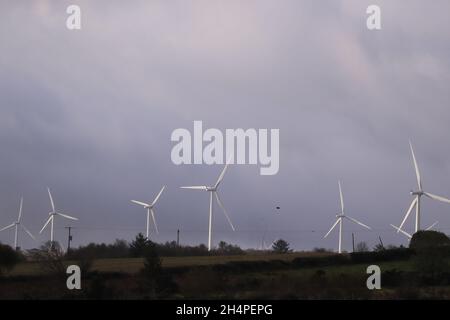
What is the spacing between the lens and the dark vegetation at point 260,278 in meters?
105

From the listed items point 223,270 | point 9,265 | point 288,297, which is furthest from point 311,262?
point 288,297

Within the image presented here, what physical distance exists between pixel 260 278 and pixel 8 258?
37.9 meters

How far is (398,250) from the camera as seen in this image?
159 meters

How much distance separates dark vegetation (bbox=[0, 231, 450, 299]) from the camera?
105 meters

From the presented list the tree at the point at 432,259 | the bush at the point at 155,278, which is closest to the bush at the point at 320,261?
the tree at the point at 432,259

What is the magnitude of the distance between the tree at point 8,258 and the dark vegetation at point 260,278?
7.1 inches

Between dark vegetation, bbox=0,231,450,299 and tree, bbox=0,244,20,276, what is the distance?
0.18 metres

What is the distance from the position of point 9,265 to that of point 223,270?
99.4ft

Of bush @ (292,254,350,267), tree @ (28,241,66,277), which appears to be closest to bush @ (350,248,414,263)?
bush @ (292,254,350,267)

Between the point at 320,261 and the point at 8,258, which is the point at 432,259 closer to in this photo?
the point at 320,261

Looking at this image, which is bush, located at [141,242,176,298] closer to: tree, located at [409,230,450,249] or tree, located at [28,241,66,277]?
tree, located at [28,241,66,277]

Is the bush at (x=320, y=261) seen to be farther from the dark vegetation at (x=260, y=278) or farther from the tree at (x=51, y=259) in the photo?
the tree at (x=51, y=259)

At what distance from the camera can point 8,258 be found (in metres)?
144
